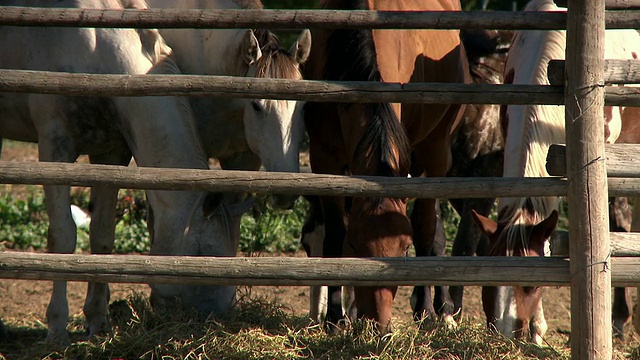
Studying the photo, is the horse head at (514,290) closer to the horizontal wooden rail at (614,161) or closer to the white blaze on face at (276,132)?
the horizontal wooden rail at (614,161)

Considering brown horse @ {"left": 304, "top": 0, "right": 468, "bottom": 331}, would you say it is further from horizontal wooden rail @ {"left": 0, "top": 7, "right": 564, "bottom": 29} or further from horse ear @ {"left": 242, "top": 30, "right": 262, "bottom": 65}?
horizontal wooden rail @ {"left": 0, "top": 7, "right": 564, "bottom": 29}

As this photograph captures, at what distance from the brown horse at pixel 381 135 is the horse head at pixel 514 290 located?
0.50m

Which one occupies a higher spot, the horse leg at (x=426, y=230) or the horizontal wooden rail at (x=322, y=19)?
the horizontal wooden rail at (x=322, y=19)

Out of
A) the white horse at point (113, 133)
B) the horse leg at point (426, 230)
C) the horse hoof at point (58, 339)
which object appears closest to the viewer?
the horse hoof at point (58, 339)

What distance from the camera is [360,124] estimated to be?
14.0 feet

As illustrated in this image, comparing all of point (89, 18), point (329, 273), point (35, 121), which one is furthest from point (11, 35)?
point (329, 273)

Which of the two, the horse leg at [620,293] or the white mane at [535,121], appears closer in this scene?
the white mane at [535,121]

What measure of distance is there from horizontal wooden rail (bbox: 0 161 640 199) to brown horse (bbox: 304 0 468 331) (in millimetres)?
317

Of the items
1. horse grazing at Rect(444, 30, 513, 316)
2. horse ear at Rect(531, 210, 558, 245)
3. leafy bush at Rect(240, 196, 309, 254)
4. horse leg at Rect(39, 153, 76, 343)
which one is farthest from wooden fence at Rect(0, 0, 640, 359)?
leafy bush at Rect(240, 196, 309, 254)

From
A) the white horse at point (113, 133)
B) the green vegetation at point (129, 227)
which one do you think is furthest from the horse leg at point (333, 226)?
the green vegetation at point (129, 227)

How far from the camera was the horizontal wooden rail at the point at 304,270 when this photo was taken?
363 cm

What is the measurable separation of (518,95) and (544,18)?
36cm

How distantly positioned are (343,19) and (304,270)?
1.13m

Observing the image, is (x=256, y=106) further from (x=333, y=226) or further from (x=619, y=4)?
(x=619, y=4)
